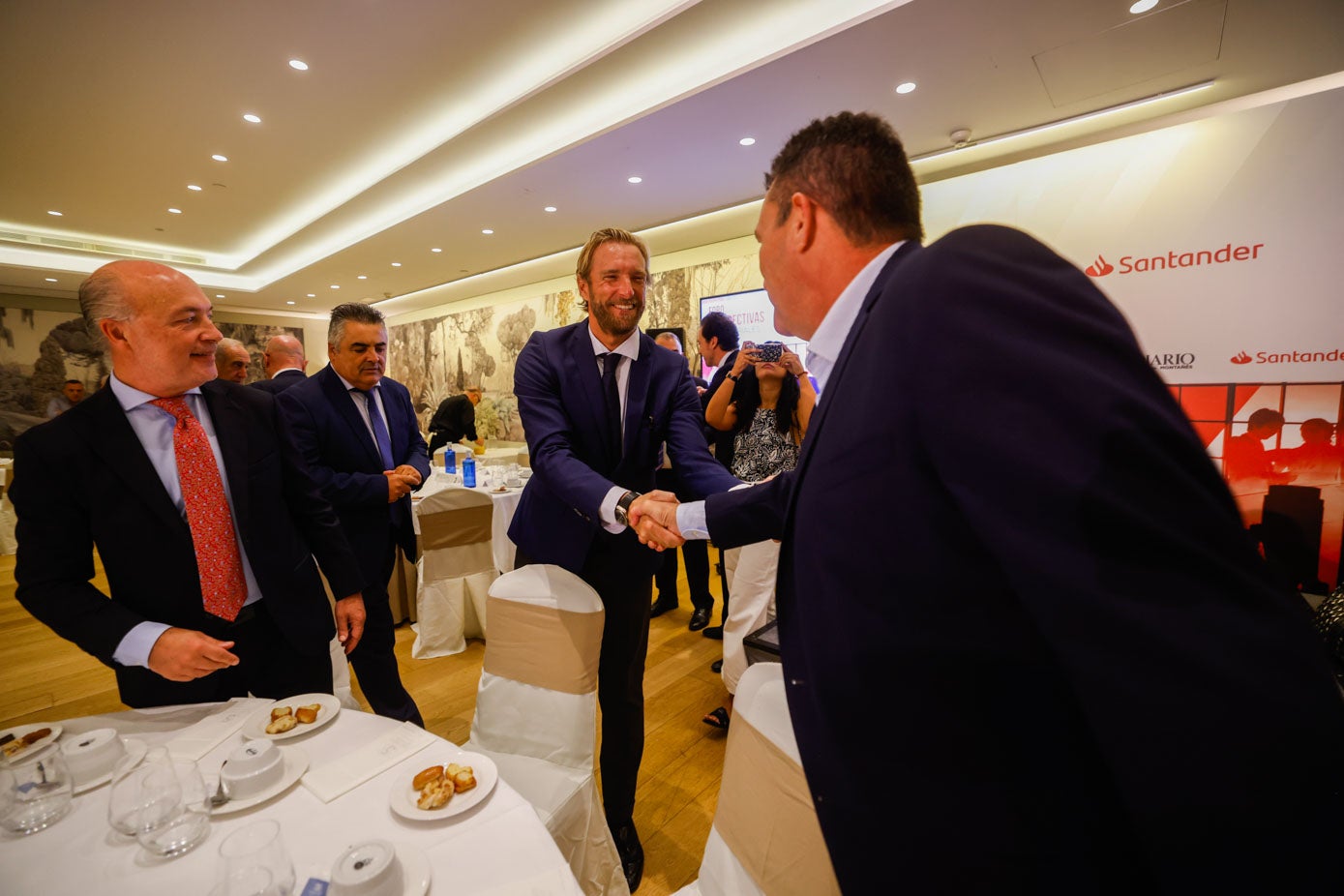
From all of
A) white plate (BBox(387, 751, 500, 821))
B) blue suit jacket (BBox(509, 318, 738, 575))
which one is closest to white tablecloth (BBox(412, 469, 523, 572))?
blue suit jacket (BBox(509, 318, 738, 575))

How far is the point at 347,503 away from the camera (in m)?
2.45

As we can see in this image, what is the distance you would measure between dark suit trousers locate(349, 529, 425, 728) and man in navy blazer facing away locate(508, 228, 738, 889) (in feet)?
3.17

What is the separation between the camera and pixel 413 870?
836 millimetres

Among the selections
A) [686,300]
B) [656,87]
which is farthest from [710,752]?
[686,300]

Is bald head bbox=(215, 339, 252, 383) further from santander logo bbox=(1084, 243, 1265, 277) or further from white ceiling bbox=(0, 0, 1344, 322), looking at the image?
santander logo bbox=(1084, 243, 1265, 277)

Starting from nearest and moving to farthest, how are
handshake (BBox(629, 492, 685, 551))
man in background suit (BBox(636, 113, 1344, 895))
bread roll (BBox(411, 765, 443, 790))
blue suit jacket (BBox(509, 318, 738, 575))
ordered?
man in background suit (BBox(636, 113, 1344, 895)) < bread roll (BBox(411, 765, 443, 790)) < handshake (BBox(629, 492, 685, 551)) < blue suit jacket (BBox(509, 318, 738, 575))

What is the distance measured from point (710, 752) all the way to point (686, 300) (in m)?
5.78

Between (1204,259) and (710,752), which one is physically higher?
(1204,259)

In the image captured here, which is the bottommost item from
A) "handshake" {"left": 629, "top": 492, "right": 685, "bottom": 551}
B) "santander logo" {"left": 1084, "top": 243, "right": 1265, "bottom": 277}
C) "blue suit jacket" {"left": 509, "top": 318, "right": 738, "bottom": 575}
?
"handshake" {"left": 629, "top": 492, "right": 685, "bottom": 551}

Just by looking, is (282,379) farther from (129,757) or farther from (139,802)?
(139,802)

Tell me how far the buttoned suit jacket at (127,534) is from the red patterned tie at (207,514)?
3 centimetres

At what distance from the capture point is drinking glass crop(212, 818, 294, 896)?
0.76 metres

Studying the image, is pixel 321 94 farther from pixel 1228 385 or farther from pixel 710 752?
pixel 1228 385

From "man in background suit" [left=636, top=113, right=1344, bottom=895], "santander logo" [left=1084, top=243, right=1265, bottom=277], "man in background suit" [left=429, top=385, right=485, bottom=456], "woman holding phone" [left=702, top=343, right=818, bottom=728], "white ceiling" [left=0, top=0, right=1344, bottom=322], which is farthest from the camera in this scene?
"man in background suit" [left=429, top=385, right=485, bottom=456]
